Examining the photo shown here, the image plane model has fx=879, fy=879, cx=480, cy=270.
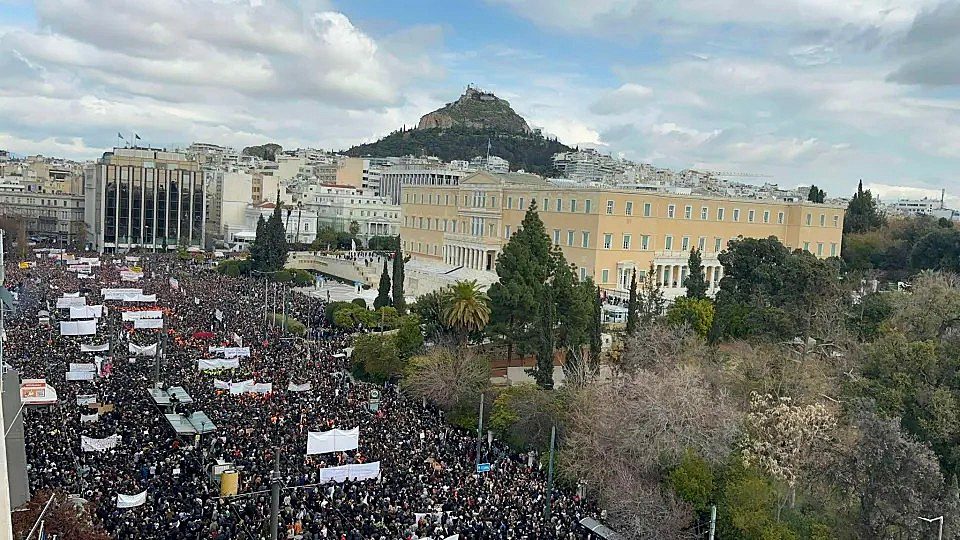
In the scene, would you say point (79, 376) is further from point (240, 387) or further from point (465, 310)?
point (465, 310)

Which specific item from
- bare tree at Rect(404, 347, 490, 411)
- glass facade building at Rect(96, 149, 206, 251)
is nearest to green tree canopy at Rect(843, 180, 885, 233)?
bare tree at Rect(404, 347, 490, 411)

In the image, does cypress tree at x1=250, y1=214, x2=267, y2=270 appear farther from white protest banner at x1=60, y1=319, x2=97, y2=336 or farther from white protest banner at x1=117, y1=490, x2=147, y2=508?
white protest banner at x1=117, y1=490, x2=147, y2=508

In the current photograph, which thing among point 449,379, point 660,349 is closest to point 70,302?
point 449,379

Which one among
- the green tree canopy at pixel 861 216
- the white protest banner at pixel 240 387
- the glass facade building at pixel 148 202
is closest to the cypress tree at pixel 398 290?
the white protest banner at pixel 240 387

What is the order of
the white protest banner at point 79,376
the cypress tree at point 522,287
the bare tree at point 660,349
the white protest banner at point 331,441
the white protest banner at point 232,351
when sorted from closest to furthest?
1. the white protest banner at point 331,441
2. the bare tree at point 660,349
3. the white protest banner at point 79,376
4. the white protest banner at point 232,351
5. the cypress tree at point 522,287

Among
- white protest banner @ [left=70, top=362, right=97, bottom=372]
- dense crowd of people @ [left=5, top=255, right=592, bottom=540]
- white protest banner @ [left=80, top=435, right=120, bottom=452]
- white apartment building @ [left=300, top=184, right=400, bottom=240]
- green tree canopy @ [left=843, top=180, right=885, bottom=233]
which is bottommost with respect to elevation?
dense crowd of people @ [left=5, top=255, right=592, bottom=540]

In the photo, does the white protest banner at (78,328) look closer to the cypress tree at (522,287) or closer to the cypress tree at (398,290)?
the cypress tree at (398,290)
